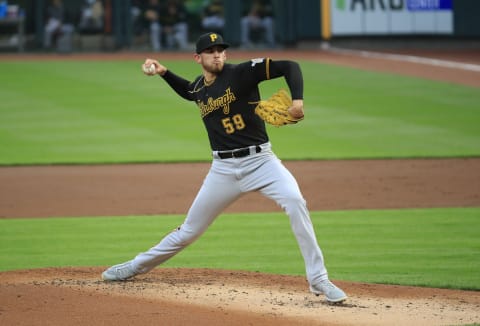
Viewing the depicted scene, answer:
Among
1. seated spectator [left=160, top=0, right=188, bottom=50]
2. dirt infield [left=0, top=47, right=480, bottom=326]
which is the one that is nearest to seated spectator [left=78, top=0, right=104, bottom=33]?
seated spectator [left=160, top=0, right=188, bottom=50]

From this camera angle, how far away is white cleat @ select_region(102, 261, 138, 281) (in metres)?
7.51

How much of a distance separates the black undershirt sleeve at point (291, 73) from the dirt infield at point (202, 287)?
1.52 m

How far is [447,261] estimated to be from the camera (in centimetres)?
870

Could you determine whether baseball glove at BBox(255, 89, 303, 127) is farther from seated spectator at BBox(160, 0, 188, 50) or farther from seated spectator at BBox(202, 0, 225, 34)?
seated spectator at BBox(202, 0, 225, 34)

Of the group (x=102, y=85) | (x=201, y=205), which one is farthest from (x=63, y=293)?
(x=102, y=85)

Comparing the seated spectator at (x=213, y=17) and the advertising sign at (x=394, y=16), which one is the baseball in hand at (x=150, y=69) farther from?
the advertising sign at (x=394, y=16)

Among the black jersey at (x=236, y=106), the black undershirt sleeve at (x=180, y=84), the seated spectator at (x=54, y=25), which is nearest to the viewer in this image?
the black jersey at (x=236, y=106)

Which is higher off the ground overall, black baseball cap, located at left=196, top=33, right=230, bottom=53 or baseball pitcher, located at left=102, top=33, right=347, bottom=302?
black baseball cap, located at left=196, top=33, right=230, bottom=53

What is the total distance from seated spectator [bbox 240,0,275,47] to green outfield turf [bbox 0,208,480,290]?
17.6 meters

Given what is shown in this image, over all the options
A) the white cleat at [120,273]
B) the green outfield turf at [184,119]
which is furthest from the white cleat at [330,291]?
the green outfield turf at [184,119]

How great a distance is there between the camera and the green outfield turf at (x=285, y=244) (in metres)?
8.48

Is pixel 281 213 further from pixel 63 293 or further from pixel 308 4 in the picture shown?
pixel 308 4

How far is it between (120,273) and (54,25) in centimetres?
2135

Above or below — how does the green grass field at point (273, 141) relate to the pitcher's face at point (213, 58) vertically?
below
